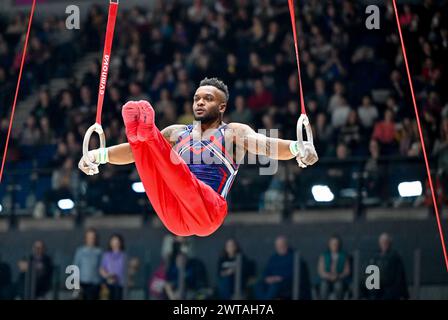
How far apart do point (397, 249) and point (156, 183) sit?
3.96 metres

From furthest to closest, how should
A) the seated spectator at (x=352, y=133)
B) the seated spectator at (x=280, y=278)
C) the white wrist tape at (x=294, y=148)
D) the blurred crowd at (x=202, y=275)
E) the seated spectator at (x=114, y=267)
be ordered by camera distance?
the seated spectator at (x=352, y=133), the seated spectator at (x=114, y=267), the seated spectator at (x=280, y=278), the blurred crowd at (x=202, y=275), the white wrist tape at (x=294, y=148)

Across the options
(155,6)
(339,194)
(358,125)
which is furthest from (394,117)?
(155,6)

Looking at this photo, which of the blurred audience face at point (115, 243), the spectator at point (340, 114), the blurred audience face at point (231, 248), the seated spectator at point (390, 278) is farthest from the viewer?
the spectator at point (340, 114)

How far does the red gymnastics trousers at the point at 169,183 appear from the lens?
281 inches

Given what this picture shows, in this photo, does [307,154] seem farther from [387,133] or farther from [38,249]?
[38,249]

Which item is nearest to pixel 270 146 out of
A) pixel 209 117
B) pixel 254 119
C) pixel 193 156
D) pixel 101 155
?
pixel 209 117

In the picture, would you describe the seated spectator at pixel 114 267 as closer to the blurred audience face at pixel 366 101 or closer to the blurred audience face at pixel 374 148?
the blurred audience face at pixel 374 148

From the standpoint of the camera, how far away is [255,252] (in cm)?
1125

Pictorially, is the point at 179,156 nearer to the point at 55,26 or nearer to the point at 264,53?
the point at 264,53

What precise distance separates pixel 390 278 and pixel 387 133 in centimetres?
191

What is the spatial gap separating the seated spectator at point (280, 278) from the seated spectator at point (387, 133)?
5.15ft

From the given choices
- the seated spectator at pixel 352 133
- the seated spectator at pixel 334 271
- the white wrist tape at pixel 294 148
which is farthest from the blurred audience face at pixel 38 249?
the white wrist tape at pixel 294 148

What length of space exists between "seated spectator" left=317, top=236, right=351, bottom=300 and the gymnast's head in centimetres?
324

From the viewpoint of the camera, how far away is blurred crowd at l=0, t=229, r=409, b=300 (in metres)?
10.5
